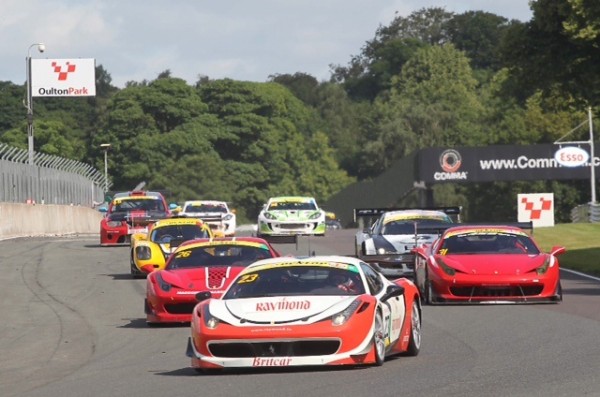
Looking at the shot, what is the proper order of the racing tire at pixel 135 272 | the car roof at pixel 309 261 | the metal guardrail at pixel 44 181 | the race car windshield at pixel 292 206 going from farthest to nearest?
the metal guardrail at pixel 44 181, the race car windshield at pixel 292 206, the racing tire at pixel 135 272, the car roof at pixel 309 261

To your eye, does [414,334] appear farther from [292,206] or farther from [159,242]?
[292,206]

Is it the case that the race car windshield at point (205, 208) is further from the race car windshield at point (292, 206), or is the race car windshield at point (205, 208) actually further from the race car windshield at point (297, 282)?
the race car windshield at point (297, 282)

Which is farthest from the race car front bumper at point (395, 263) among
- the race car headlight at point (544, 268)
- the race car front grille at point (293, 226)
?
the race car front grille at point (293, 226)

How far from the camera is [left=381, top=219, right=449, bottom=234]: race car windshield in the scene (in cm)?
2755

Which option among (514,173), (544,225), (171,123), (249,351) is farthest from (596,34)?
(171,123)

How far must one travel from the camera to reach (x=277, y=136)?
384ft

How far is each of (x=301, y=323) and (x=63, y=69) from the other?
78022mm

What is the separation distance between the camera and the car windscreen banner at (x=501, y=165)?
236 feet

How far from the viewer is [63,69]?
89000mm

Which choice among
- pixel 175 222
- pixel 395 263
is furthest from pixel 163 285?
pixel 175 222

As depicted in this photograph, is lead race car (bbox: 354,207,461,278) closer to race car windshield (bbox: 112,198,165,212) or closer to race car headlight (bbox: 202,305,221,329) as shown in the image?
race car headlight (bbox: 202,305,221,329)

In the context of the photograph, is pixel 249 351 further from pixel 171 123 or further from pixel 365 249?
pixel 171 123

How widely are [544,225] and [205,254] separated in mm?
31574

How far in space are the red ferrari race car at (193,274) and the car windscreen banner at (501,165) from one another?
169ft
